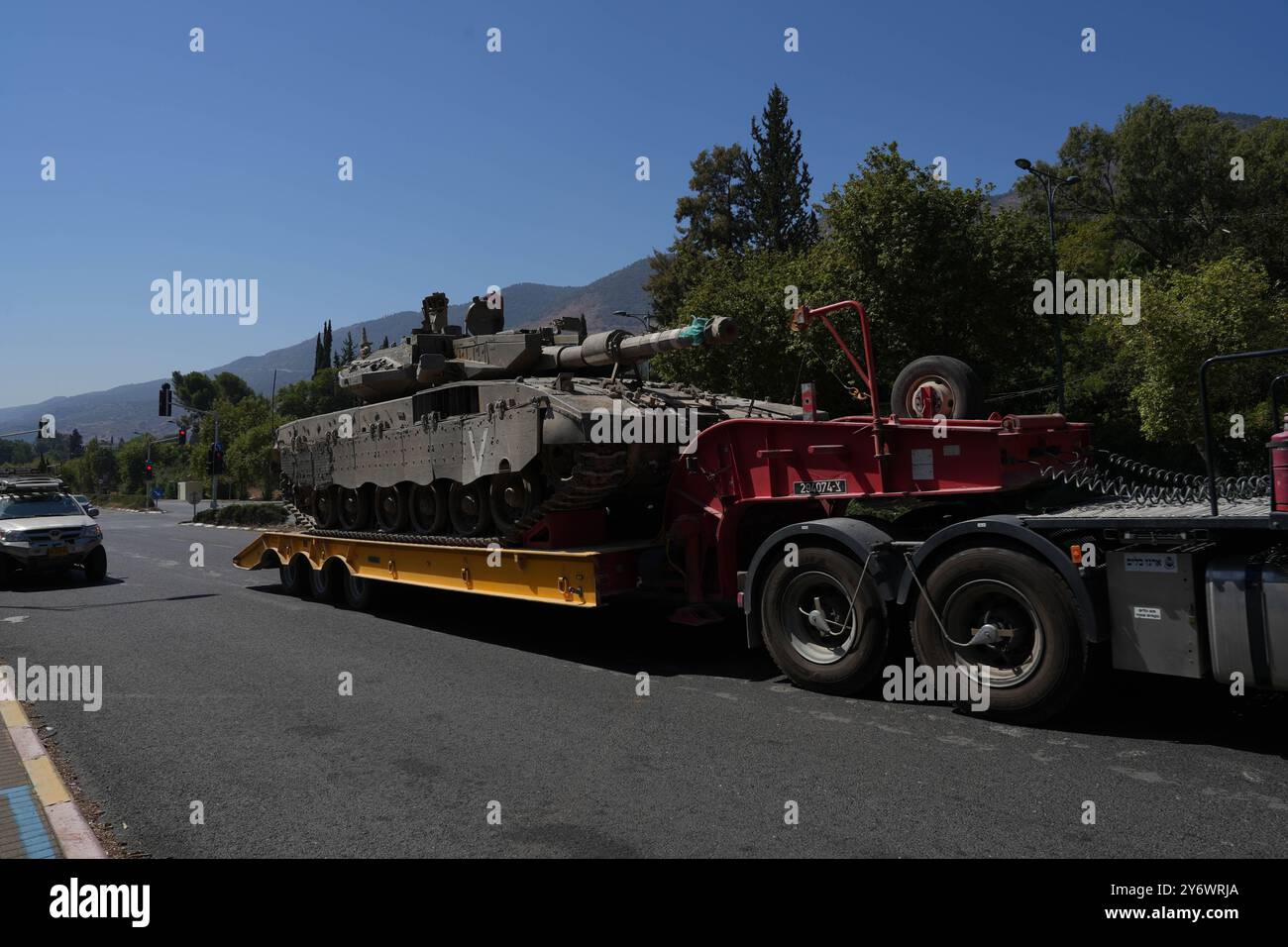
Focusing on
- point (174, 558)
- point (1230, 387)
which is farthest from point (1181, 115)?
point (174, 558)

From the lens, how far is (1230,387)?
2173cm

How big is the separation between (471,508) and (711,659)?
3653 millimetres

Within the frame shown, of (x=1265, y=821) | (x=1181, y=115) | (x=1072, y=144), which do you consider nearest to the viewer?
(x=1265, y=821)

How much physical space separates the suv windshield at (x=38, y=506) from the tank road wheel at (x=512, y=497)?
11553 millimetres

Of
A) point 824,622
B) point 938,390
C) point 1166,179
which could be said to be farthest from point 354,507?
point 1166,179

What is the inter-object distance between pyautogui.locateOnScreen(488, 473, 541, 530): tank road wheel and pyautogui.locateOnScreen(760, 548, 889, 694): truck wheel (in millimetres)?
3091

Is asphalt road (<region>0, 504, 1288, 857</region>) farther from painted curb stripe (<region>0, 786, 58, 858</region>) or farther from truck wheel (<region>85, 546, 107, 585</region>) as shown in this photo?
truck wheel (<region>85, 546, 107, 585</region>)

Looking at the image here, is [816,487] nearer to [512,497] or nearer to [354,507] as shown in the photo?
[512,497]

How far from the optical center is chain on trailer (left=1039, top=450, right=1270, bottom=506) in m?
6.25

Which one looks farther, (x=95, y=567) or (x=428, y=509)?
(x=95, y=567)

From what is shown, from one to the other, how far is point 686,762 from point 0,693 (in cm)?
617

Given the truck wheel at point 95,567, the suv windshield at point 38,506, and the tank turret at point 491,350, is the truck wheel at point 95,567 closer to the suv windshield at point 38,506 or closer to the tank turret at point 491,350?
the suv windshield at point 38,506

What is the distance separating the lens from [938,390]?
25.2 ft

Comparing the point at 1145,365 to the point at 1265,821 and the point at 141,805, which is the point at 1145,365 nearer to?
the point at 1265,821
